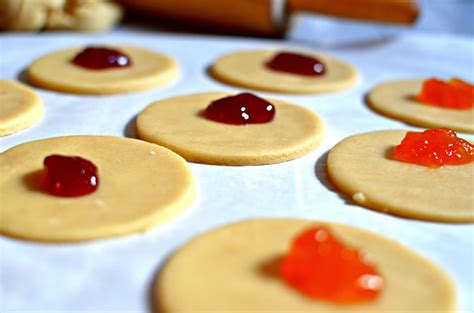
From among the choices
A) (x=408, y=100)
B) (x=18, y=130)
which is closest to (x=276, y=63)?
(x=408, y=100)

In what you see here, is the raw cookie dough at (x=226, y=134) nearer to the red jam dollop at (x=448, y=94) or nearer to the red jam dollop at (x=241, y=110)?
the red jam dollop at (x=241, y=110)

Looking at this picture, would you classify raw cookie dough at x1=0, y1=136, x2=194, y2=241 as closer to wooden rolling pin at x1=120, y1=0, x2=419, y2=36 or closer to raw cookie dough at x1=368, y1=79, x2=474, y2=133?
raw cookie dough at x1=368, y1=79, x2=474, y2=133

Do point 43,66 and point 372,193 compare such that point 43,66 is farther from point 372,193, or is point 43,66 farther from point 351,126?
point 372,193

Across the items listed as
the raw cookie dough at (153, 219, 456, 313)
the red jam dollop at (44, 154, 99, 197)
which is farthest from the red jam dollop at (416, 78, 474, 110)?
the red jam dollop at (44, 154, 99, 197)

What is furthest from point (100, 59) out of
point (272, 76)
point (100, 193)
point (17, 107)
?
point (100, 193)

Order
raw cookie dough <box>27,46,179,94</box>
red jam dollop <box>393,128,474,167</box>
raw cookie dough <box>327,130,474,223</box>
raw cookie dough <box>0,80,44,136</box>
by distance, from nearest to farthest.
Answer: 1. raw cookie dough <box>327,130,474,223</box>
2. red jam dollop <box>393,128,474,167</box>
3. raw cookie dough <box>0,80,44,136</box>
4. raw cookie dough <box>27,46,179,94</box>

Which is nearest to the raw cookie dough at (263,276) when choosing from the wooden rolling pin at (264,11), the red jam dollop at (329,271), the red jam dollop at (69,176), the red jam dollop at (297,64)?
the red jam dollop at (329,271)

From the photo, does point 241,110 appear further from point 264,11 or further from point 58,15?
point 58,15
